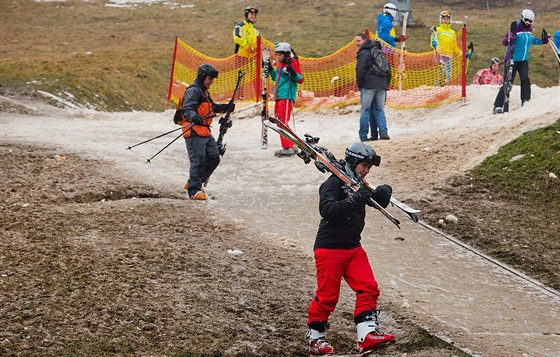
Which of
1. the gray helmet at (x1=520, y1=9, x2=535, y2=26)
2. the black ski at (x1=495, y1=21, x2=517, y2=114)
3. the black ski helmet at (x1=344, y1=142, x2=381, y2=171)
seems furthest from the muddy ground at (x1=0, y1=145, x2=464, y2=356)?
the gray helmet at (x1=520, y1=9, x2=535, y2=26)

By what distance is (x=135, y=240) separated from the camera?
431 inches

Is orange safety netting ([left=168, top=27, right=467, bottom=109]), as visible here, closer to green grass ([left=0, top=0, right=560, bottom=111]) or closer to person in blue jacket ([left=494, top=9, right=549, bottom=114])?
person in blue jacket ([left=494, top=9, right=549, bottom=114])

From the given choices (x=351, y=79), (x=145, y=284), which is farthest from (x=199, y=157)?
(x=351, y=79)

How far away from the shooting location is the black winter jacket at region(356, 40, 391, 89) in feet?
55.7

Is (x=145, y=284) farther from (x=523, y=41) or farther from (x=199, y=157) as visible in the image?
(x=523, y=41)

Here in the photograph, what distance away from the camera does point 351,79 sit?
21.6 meters

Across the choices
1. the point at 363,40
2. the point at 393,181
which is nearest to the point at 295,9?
the point at 363,40

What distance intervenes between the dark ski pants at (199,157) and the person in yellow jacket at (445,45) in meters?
9.08

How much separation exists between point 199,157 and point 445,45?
968cm

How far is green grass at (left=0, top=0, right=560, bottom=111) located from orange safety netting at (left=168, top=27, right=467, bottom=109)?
16.9ft

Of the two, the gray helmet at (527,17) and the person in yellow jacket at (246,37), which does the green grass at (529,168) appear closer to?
the gray helmet at (527,17)

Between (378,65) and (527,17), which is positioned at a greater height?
(527,17)

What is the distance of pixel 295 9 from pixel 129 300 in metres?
34.2

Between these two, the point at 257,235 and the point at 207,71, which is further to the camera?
the point at 207,71
